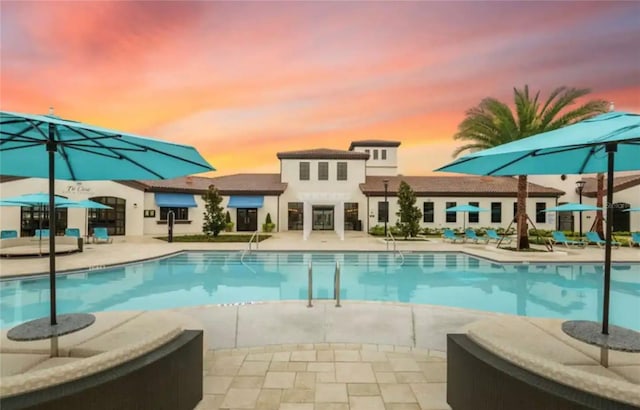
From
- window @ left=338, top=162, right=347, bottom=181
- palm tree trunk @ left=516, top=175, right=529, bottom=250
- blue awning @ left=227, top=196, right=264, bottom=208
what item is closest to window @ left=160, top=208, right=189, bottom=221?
blue awning @ left=227, top=196, right=264, bottom=208

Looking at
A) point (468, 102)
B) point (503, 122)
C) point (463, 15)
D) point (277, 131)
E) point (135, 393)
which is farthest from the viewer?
point (277, 131)

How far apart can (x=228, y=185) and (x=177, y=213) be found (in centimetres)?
567

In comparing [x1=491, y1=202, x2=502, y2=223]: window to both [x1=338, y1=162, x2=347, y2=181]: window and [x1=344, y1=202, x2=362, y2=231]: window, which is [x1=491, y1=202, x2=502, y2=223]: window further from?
[x1=338, y1=162, x2=347, y2=181]: window

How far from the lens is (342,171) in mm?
33000

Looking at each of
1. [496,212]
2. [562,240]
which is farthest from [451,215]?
[562,240]

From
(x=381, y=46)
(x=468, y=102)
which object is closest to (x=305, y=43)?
(x=381, y=46)

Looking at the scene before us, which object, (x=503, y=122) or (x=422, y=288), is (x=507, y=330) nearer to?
(x=422, y=288)

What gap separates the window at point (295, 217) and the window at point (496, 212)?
1836cm

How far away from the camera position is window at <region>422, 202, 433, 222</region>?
31578 mm

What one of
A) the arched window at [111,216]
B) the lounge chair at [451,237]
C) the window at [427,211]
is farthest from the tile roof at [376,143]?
the arched window at [111,216]

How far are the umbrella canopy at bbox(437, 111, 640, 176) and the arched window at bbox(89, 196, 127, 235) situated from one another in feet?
92.7

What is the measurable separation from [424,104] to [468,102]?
111 inches

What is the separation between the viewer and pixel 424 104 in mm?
22953

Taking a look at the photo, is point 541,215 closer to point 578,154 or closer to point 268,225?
point 268,225
